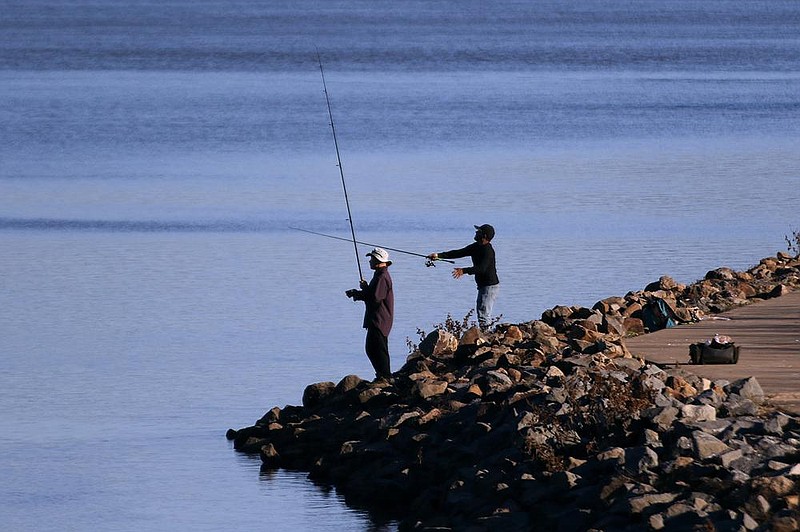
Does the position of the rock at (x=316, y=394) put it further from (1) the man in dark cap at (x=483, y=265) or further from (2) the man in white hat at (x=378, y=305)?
(1) the man in dark cap at (x=483, y=265)

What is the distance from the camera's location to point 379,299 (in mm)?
16438

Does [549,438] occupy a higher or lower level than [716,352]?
lower

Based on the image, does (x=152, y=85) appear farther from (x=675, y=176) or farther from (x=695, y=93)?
(x=675, y=176)

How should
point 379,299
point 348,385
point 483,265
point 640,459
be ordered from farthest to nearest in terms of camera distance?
point 483,265, point 348,385, point 379,299, point 640,459

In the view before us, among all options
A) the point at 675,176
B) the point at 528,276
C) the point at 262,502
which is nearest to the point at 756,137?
the point at 675,176

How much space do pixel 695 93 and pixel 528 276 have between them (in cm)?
3870

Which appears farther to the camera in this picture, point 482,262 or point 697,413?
point 482,262

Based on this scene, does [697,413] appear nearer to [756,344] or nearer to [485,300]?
[756,344]

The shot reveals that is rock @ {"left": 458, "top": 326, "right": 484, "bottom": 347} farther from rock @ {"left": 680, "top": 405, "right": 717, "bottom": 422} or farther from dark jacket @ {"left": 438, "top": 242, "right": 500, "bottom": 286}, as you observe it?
rock @ {"left": 680, "top": 405, "right": 717, "bottom": 422}

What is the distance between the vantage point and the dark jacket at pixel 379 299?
1638 centimetres

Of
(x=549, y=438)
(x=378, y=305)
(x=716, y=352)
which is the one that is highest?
(x=378, y=305)

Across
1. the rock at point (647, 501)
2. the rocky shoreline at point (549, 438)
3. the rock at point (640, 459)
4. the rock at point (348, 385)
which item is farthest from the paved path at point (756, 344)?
the rock at point (348, 385)

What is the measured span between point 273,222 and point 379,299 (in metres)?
15.8

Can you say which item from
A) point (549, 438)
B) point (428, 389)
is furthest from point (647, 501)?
point (428, 389)
